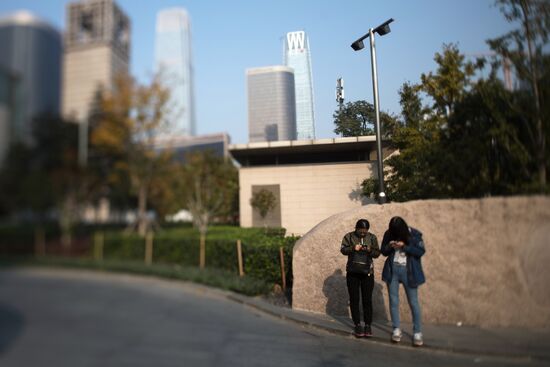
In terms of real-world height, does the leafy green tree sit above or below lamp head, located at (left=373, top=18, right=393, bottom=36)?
below

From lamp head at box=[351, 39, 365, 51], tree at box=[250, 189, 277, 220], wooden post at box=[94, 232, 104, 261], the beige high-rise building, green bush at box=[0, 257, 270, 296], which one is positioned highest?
the beige high-rise building

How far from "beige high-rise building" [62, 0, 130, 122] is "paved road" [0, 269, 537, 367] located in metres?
3.09

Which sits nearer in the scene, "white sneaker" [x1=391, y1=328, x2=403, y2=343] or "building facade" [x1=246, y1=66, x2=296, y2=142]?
"white sneaker" [x1=391, y1=328, x2=403, y2=343]

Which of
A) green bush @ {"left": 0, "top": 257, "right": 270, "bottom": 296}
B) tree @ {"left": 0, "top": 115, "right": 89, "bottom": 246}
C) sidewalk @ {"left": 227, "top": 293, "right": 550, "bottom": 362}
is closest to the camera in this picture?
sidewalk @ {"left": 227, "top": 293, "right": 550, "bottom": 362}

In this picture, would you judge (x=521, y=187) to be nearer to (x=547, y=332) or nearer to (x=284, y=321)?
(x=547, y=332)

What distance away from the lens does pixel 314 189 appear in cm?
488

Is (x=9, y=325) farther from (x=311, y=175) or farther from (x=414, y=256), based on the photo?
(x=414, y=256)

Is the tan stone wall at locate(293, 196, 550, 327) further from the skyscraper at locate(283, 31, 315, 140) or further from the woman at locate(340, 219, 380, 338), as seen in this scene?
the skyscraper at locate(283, 31, 315, 140)

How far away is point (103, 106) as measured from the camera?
6832mm

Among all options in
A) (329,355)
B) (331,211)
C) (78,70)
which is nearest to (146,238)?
(78,70)

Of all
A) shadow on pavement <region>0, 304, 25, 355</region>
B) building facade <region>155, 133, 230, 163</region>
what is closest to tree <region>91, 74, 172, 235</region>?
building facade <region>155, 133, 230, 163</region>

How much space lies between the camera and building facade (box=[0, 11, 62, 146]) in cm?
381

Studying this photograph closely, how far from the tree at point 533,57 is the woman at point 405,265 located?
1790 millimetres

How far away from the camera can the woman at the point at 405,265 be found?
3.74 m
